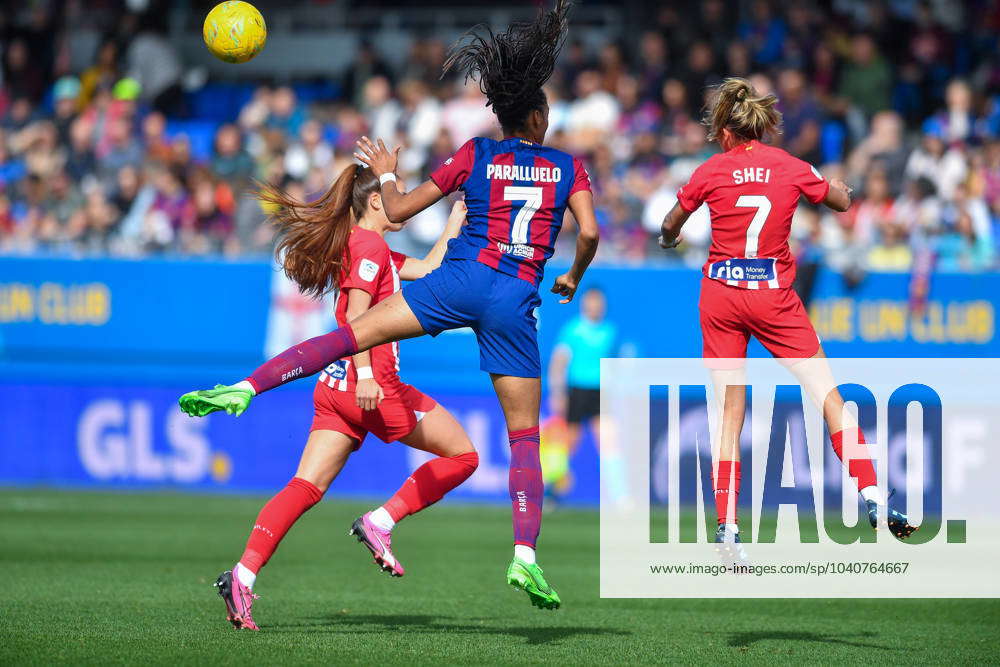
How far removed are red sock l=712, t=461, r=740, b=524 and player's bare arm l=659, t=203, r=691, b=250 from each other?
124 cm

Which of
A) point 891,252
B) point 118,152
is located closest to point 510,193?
point 891,252

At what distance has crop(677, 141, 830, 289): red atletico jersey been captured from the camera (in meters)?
7.76

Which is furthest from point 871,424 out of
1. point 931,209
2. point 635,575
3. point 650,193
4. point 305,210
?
point 305,210

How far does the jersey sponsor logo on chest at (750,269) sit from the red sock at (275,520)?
2472mm

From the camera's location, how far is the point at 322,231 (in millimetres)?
7898

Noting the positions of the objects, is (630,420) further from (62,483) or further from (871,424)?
(62,483)

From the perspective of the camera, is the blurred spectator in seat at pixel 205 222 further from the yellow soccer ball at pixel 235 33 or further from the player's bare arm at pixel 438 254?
the player's bare arm at pixel 438 254

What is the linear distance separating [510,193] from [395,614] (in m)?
2.67

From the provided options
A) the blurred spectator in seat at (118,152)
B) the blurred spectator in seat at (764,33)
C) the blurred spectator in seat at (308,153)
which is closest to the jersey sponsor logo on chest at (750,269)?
the blurred spectator in seat at (308,153)

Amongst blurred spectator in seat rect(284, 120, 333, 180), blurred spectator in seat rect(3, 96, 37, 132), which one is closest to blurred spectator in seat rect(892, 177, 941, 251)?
blurred spectator in seat rect(284, 120, 333, 180)

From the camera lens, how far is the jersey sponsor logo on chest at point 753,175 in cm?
777

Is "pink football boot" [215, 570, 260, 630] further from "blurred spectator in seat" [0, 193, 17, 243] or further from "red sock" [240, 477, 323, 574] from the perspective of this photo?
"blurred spectator in seat" [0, 193, 17, 243]

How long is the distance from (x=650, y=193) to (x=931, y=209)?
3.07 metres

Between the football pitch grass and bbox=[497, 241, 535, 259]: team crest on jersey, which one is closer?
the football pitch grass
